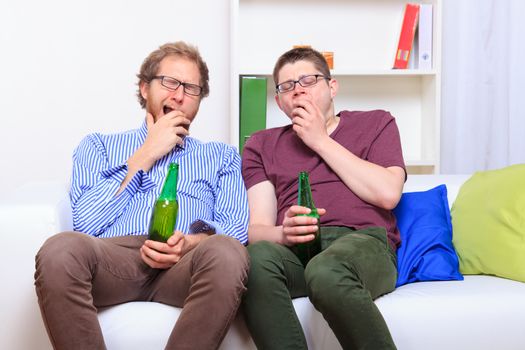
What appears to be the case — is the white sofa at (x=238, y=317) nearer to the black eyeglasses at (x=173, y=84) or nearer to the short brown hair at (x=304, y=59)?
the black eyeglasses at (x=173, y=84)

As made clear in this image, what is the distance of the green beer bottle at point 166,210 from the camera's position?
5.39ft

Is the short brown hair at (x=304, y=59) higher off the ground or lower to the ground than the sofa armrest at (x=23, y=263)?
higher

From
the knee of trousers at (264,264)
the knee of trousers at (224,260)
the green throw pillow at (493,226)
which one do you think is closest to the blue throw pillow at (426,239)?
the green throw pillow at (493,226)

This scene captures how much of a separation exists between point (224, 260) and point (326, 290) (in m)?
0.22

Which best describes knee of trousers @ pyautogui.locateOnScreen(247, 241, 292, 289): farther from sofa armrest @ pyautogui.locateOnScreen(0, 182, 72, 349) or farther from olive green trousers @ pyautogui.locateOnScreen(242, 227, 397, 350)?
sofa armrest @ pyautogui.locateOnScreen(0, 182, 72, 349)

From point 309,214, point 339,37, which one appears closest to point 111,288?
point 309,214

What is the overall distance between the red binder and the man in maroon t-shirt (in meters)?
0.95

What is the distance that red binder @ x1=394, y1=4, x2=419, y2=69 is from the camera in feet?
9.70

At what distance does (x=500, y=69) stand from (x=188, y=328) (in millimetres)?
1962

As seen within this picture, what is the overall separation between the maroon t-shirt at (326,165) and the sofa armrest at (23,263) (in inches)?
22.1

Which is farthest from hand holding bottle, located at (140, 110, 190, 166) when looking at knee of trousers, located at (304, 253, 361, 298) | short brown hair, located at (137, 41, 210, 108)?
knee of trousers, located at (304, 253, 361, 298)

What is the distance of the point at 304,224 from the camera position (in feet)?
5.56

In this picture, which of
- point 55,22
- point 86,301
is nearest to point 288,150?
point 86,301

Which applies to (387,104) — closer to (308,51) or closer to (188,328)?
(308,51)
